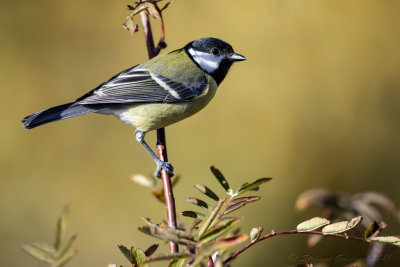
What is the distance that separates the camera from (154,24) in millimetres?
3588

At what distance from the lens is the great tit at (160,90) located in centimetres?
254

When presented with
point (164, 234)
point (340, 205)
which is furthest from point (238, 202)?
point (340, 205)

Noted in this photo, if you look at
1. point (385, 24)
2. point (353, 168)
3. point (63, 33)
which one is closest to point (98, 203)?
point (63, 33)

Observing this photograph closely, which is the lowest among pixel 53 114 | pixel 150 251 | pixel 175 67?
pixel 150 251

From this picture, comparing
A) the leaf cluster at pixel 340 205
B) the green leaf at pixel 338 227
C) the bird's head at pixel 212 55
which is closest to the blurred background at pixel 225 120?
the bird's head at pixel 212 55

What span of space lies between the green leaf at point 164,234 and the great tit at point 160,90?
63.3 inches

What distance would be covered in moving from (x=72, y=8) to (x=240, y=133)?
1.53m

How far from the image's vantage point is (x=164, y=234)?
832 millimetres

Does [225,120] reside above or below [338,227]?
above

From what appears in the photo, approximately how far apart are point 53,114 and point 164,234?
1.69 metres

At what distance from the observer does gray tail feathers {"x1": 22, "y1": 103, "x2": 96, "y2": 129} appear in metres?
2.26

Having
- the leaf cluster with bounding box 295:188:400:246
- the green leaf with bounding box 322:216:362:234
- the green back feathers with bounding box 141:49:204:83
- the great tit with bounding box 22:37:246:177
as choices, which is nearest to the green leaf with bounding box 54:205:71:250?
the green leaf with bounding box 322:216:362:234

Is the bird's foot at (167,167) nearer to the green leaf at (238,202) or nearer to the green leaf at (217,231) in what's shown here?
the green leaf at (238,202)

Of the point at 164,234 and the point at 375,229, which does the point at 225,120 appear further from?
the point at 164,234
